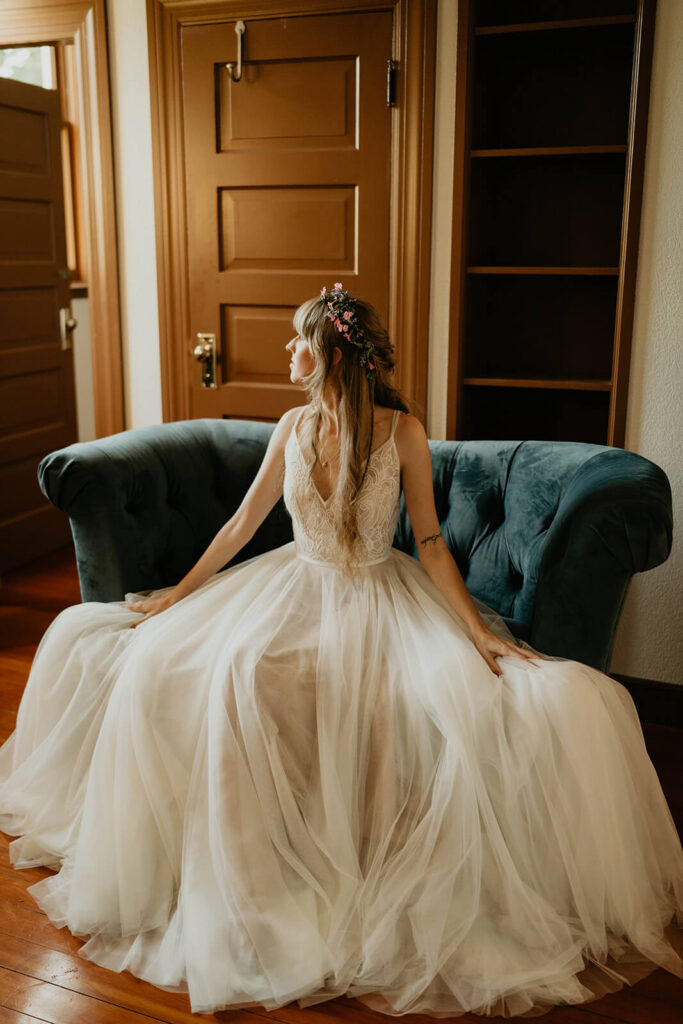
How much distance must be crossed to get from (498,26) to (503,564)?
61.5 inches

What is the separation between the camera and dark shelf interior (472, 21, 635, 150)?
2795mm

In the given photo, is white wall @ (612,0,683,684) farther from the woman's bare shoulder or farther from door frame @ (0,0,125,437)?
door frame @ (0,0,125,437)

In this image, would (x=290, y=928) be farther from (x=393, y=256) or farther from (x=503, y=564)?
(x=393, y=256)

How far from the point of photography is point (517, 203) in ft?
9.91

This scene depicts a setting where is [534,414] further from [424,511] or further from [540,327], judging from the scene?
[424,511]

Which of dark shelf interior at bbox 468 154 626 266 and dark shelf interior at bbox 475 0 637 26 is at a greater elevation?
dark shelf interior at bbox 475 0 637 26

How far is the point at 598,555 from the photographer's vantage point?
2.00 metres

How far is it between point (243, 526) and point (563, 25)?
1.67 m

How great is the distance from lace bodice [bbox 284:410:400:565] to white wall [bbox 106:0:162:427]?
4.81 feet

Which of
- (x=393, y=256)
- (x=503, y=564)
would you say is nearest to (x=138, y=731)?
(x=503, y=564)

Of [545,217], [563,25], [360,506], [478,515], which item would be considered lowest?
[478,515]

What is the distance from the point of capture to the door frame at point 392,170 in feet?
9.50

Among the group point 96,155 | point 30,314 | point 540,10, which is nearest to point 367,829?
point 540,10

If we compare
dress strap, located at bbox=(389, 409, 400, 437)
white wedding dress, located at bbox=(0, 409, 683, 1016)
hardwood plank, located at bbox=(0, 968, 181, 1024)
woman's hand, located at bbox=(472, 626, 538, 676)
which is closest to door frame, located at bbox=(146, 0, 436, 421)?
dress strap, located at bbox=(389, 409, 400, 437)
